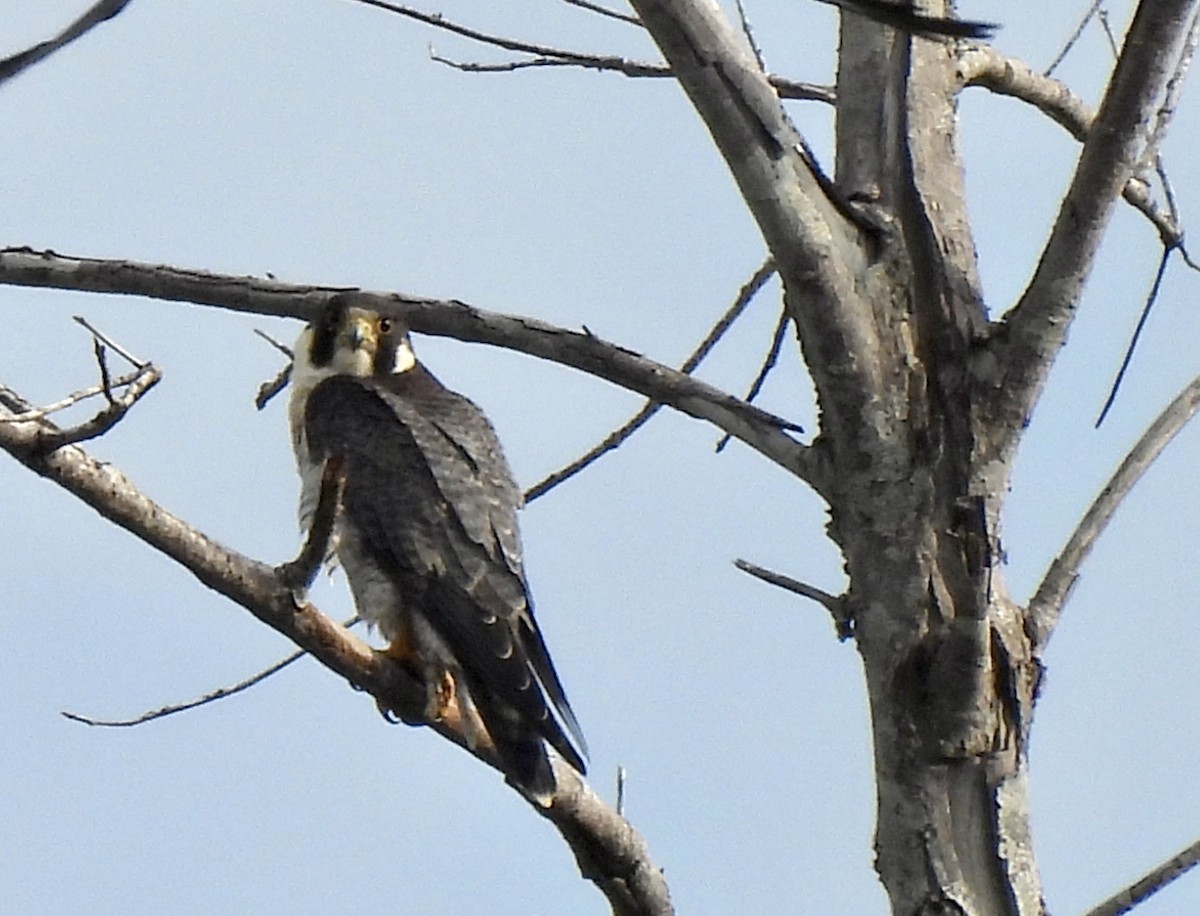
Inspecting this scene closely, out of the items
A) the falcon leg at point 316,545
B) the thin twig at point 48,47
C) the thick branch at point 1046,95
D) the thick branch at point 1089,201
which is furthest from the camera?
the thick branch at point 1046,95

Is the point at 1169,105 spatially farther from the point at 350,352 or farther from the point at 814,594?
the point at 350,352

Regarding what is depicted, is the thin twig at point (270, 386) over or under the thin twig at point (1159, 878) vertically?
over

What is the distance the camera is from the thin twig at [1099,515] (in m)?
2.53

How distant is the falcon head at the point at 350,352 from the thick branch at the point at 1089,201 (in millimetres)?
2430

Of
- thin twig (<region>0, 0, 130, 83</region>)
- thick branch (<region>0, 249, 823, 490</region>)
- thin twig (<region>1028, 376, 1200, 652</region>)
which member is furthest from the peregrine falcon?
thin twig (<region>0, 0, 130, 83</region>)

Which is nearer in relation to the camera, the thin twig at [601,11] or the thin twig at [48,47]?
the thin twig at [48,47]

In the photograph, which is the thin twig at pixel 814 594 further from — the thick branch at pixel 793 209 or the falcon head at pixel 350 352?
the falcon head at pixel 350 352

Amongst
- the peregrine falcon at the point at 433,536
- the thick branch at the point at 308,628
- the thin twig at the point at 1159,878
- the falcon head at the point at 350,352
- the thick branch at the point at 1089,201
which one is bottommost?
the thin twig at the point at 1159,878

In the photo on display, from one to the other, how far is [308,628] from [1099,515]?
117 centimetres

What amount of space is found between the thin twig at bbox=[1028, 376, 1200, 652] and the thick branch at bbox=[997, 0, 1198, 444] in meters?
0.22

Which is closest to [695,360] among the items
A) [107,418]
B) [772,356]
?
[772,356]

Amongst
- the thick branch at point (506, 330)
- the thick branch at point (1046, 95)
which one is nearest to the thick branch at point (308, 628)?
the thick branch at point (506, 330)

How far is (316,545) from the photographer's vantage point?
2484 mm

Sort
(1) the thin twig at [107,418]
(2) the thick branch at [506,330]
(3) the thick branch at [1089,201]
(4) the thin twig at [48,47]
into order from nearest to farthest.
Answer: (4) the thin twig at [48,47], (1) the thin twig at [107,418], (3) the thick branch at [1089,201], (2) the thick branch at [506,330]
